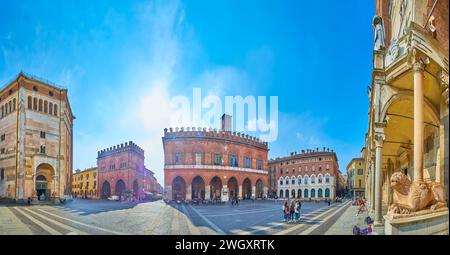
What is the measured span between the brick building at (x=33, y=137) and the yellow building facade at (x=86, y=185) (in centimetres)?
40

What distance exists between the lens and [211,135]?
24.8 ft

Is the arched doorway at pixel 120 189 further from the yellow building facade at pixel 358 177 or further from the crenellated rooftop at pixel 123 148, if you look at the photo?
the yellow building facade at pixel 358 177

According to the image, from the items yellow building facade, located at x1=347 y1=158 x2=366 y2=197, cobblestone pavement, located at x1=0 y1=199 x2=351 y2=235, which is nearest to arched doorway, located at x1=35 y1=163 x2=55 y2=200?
cobblestone pavement, located at x1=0 y1=199 x2=351 y2=235

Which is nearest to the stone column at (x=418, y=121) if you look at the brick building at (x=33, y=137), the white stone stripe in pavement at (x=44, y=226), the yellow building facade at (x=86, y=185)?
the white stone stripe in pavement at (x=44, y=226)

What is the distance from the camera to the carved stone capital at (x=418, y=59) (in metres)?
4.45

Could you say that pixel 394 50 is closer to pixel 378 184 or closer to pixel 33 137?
pixel 378 184

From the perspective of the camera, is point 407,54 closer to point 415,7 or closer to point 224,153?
point 415,7

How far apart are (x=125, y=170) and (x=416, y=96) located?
26.3 feet

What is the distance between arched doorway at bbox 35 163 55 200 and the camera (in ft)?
30.1

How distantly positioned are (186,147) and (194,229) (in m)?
2.77

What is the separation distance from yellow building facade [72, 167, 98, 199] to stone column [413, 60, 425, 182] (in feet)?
34.1
